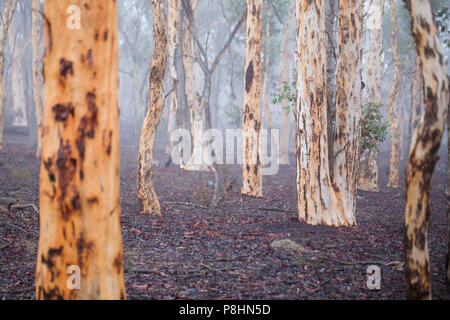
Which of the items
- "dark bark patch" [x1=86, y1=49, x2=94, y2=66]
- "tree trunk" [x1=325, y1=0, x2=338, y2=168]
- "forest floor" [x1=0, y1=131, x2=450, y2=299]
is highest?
"tree trunk" [x1=325, y1=0, x2=338, y2=168]

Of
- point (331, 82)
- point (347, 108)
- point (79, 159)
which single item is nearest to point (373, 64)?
point (331, 82)

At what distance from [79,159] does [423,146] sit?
2726 millimetres

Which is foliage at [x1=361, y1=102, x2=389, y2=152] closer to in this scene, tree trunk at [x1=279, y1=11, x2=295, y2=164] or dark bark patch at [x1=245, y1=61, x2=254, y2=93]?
dark bark patch at [x1=245, y1=61, x2=254, y2=93]

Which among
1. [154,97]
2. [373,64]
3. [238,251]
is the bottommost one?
[238,251]

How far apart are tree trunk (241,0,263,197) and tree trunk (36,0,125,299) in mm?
9103

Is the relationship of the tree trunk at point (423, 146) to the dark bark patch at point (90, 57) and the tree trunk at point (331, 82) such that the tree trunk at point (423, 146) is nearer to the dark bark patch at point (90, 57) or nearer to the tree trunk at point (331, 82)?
the dark bark patch at point (90, 57)

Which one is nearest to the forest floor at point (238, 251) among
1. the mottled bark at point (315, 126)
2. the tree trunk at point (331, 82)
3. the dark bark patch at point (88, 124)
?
the mottled bark at point (315, 126)

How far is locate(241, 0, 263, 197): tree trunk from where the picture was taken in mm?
12250

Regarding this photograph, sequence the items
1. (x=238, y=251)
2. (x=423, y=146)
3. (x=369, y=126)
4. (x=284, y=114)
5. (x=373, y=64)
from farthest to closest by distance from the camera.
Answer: (x=284, y=114) < (x=373, y=64) < (x=369, y=126) < (x=238, y=251) < (x=423, y=146)

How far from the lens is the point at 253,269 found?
5430 millimetres

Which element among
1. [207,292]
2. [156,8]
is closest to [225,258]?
[207,292]

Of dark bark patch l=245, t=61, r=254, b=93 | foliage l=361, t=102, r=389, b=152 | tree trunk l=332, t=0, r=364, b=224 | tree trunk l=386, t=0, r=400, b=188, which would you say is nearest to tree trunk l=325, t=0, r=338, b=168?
tree trunk l=332, t=0, r=364, b=224

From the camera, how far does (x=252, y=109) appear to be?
12414 millimetres

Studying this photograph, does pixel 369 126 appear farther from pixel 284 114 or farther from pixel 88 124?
pixel 284 114
